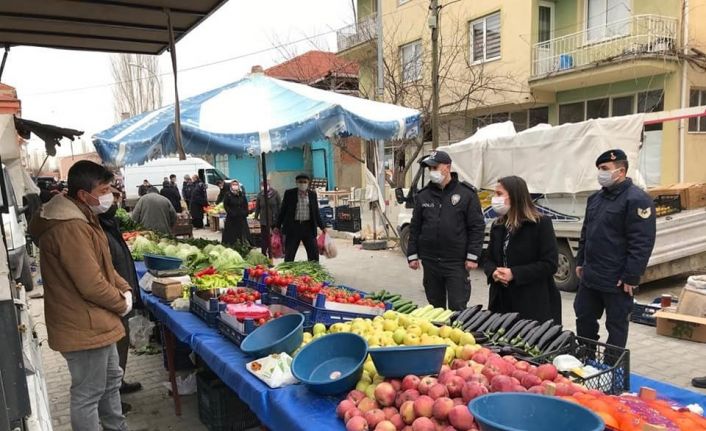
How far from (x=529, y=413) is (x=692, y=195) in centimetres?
773

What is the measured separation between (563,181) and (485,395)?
723 cm

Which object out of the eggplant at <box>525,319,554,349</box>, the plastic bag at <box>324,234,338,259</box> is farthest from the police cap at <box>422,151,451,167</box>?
the plastic bag at <box>324,234,338,259</box>

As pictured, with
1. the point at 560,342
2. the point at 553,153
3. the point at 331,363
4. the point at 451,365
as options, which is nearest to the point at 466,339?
the point at 451,365

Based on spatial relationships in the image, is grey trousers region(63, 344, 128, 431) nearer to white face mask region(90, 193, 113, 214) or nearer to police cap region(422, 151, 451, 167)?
white face mask region(90, 193, 113, 214)

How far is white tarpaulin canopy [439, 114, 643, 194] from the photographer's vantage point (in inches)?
308

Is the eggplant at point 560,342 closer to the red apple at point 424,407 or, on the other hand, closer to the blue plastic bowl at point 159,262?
the red apple at point 424,407

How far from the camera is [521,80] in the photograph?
615 inches

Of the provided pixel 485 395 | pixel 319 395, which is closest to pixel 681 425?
pixel 485 395

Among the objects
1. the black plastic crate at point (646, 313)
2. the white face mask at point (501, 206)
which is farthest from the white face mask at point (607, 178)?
the black plastic crate at point (646, 313)

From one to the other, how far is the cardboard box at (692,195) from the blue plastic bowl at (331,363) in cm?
741

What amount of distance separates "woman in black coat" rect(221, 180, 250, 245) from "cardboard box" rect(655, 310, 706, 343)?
796 cm

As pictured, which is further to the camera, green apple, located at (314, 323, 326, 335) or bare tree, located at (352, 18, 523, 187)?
bare tree, located at (352, 18, 523, 187)

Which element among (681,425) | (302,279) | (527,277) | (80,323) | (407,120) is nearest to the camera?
(681,425)

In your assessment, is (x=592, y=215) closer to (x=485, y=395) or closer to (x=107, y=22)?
(x=485, y=395)
